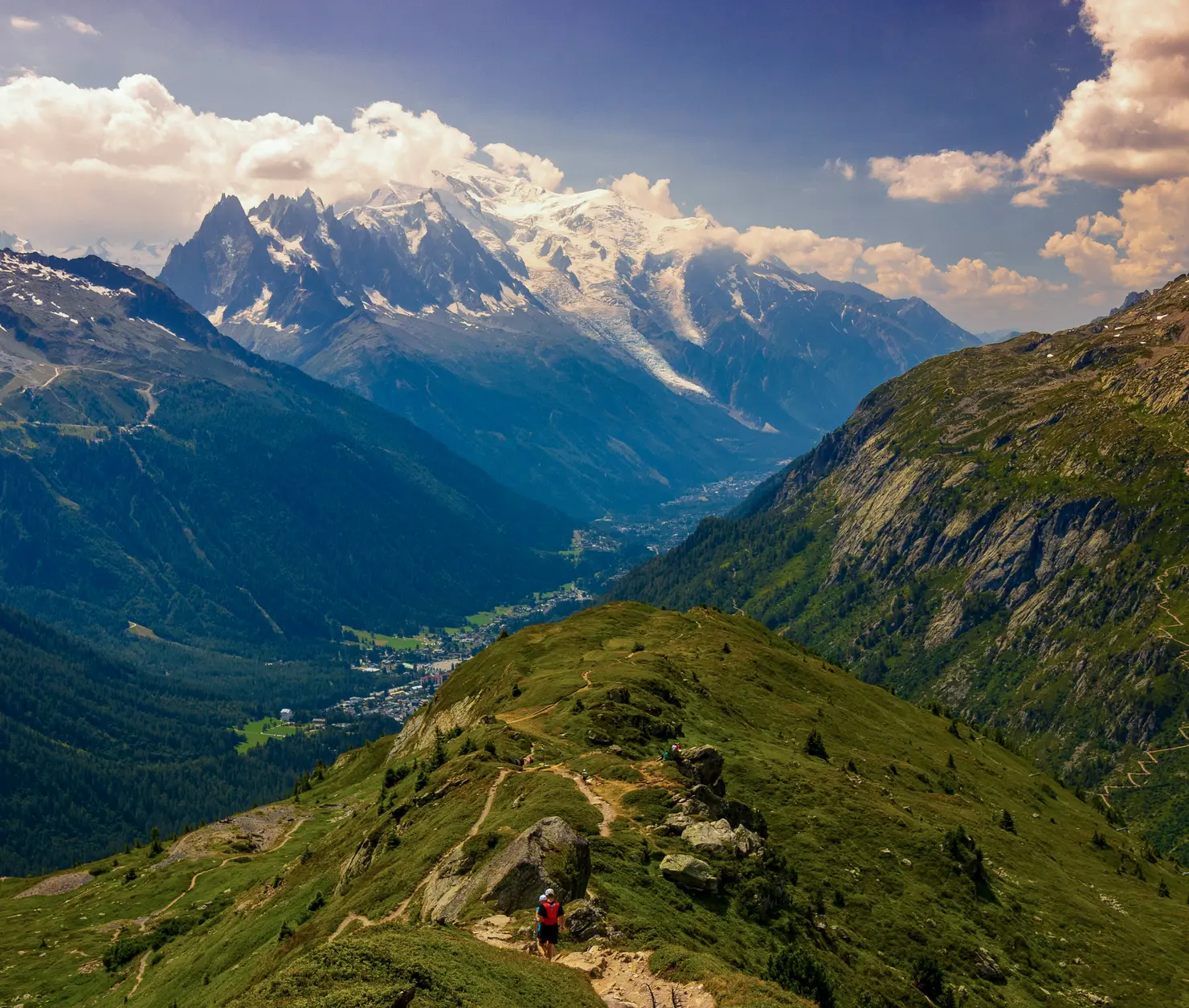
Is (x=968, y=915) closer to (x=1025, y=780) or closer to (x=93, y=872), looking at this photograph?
(x=1025, y=780)

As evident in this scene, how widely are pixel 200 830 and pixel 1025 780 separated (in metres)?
161

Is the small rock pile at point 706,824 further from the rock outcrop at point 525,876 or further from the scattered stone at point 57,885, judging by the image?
the scattered stone at point 57,885

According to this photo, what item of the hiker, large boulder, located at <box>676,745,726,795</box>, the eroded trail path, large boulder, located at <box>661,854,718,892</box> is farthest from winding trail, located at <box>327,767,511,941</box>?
large boulder, located at <box>676,745,726,795</box>

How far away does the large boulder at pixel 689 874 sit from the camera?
61094 millimetres

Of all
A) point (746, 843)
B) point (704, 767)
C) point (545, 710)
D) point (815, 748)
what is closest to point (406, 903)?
point (746, 843)

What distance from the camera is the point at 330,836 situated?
102m

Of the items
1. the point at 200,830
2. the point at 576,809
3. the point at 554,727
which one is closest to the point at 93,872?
the point at 200,830

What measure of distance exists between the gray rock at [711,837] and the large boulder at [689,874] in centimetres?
351

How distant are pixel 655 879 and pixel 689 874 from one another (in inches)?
111

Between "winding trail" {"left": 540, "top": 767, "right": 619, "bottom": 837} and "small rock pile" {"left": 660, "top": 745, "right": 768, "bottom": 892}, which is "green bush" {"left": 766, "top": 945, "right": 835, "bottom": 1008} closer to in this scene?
"small rock pile" {"left": 660, "top": 745, "right": 768, "bottom": 892}

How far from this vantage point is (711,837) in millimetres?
66625

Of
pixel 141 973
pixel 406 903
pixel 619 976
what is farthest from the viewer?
pixel 141 973

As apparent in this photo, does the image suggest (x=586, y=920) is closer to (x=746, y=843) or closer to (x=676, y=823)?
(x=676, y=823)

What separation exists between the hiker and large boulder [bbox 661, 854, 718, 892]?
15825 millimetres
